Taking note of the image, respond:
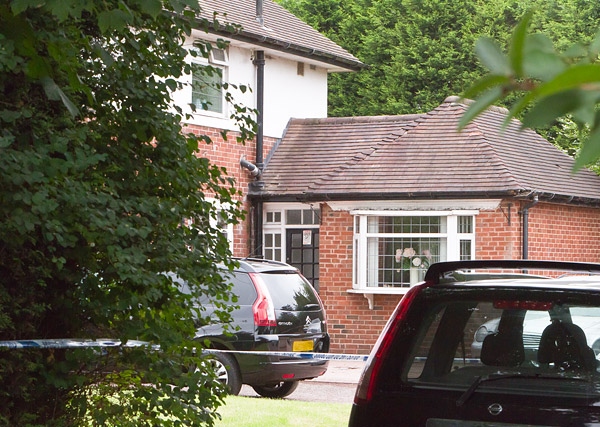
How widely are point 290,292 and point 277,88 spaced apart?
10.0 m

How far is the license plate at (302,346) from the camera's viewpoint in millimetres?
13102

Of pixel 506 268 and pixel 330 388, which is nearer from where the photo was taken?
pixel 506 268

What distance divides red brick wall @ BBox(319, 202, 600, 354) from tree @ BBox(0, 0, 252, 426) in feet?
49.3

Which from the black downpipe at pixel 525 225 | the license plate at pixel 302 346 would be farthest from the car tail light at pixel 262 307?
the black downpipe at pixel 525 225

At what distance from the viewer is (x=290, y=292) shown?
13.5 meters

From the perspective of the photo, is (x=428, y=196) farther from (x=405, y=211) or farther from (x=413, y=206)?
(x=405, y=211)

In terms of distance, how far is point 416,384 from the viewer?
445cm

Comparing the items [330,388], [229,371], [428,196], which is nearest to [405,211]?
[428,196]

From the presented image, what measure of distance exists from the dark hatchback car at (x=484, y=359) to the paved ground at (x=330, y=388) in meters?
9.26

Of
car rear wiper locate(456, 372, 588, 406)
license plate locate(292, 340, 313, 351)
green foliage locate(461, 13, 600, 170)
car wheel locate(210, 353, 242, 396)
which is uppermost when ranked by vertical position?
green foliage locate(461, 13, 600, 170)

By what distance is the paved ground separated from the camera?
46.2ft

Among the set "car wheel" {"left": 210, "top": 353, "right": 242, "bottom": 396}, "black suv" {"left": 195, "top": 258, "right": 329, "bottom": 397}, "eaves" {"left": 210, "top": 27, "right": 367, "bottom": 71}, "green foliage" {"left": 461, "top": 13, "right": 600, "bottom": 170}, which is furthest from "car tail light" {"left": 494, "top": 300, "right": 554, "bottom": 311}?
"eaves" {"left": 210, "top": 27, "right": 367, "bottom": 71}

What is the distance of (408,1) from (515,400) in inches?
1454

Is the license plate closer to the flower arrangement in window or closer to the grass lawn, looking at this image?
the grass lawn
